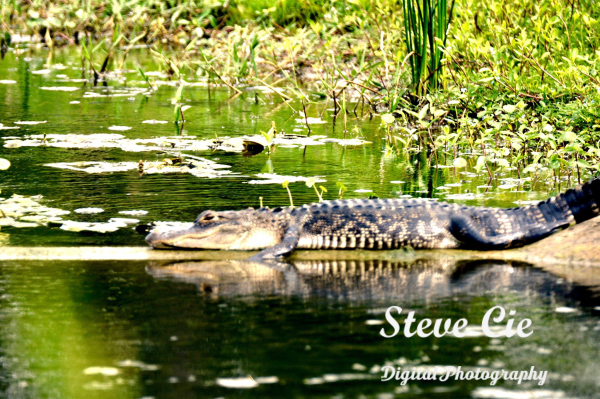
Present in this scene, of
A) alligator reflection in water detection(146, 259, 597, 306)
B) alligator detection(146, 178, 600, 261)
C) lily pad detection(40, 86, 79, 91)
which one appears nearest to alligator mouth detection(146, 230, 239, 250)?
alligator detection(146, 178, 600, 261)

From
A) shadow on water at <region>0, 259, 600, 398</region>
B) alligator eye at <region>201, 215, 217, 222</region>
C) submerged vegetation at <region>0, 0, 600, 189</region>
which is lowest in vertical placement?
shadow on water at <region>0, 259, 600, 398</region>

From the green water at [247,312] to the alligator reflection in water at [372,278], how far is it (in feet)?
0.05

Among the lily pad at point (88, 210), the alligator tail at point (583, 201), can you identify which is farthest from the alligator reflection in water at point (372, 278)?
the lily pad at point (88, 210)

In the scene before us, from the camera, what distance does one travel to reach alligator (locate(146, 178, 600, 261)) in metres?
5.09

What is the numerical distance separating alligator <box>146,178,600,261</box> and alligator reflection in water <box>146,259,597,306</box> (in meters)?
0.29

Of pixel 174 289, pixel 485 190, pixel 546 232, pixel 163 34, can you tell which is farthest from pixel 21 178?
pixel 163 34

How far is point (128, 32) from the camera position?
1847 cm

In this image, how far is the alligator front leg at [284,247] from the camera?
16.4ft

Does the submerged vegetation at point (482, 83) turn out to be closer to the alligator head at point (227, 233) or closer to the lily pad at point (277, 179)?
the lily pad at point (277, 179)

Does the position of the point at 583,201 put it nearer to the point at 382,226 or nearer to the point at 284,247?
the point at 382,226

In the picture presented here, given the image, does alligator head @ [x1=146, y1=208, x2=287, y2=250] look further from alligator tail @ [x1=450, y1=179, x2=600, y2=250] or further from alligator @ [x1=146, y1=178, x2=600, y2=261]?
alligator tail @ [x1=450, y1=179, x2=600, y2=250]

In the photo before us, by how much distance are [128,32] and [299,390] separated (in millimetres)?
16595

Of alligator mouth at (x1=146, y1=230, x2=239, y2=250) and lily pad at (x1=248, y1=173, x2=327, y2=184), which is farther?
lily pad at (x1=248, y1=173, x2=327, y2=184)

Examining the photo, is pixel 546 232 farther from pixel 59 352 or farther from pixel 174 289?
pixel 59 352
